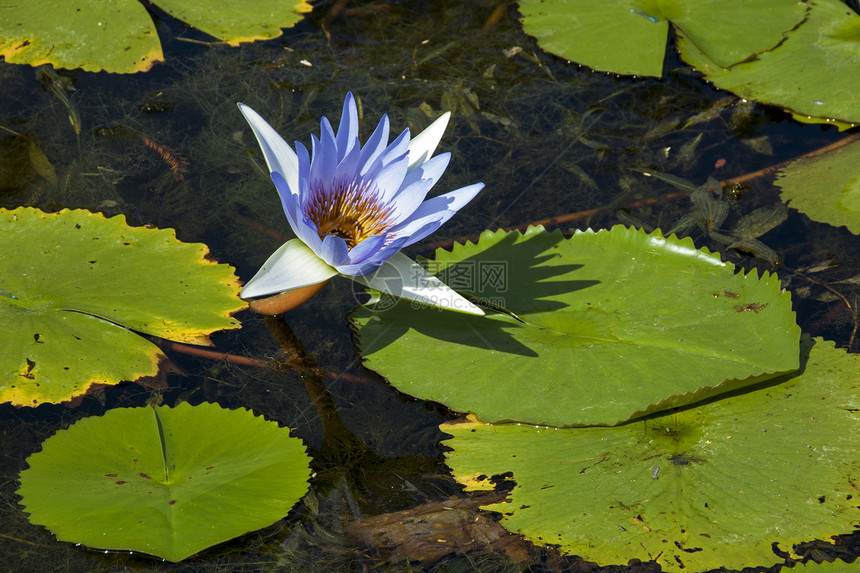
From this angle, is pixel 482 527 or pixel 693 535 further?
pixel 482 527

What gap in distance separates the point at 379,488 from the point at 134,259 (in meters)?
1.38

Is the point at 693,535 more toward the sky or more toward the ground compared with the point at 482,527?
more toward the sky

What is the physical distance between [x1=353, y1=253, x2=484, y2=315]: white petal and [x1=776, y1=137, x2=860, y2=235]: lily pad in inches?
81.7

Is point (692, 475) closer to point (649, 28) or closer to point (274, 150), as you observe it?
point (274, 150)

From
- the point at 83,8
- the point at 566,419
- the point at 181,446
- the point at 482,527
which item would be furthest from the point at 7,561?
the point at 83,8

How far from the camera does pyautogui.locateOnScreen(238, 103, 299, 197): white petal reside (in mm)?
2463

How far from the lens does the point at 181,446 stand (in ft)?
7.38

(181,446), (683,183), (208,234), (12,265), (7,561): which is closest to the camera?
(7,561)

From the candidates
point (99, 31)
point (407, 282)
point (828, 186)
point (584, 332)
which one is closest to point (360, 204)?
point (407, 282)

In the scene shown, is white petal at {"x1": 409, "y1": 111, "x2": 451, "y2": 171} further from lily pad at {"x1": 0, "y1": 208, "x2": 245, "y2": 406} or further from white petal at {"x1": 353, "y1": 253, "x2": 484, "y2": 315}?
lily pad at {"x1": 0, "y1": 208, "x2": 245, "y2": 406}

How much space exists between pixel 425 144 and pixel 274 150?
58 cm

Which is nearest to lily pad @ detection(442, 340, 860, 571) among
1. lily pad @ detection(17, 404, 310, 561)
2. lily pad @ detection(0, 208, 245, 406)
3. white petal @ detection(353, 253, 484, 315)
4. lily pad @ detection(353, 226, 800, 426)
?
lily pad @ detection(353, 226, 800, 426)

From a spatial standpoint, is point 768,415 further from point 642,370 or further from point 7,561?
point 7,561

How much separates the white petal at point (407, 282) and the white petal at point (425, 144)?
40cm
